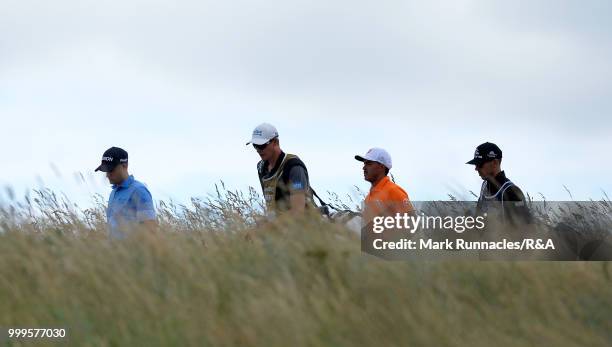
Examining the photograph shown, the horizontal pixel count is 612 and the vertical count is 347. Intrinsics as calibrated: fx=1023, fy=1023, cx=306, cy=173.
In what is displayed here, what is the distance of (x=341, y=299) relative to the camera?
572 cm

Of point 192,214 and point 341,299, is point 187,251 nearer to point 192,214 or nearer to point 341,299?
point 341,299

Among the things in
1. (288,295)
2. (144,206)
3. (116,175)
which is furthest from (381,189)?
(288,295)

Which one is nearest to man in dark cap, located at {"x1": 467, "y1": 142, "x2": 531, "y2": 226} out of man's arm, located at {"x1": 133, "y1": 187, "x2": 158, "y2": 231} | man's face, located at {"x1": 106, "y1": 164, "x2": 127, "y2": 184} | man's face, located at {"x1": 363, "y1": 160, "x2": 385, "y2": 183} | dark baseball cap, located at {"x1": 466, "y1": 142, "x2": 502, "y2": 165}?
dark baseball cap, located at {"x1": 466, "y1": 142, "x2": 502, "y2": 165}

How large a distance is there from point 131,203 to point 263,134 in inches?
54.1

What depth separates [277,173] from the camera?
859 centimetres

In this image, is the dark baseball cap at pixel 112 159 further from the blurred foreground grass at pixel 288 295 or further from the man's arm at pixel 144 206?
the blurred foreground grass at pixel 288 295

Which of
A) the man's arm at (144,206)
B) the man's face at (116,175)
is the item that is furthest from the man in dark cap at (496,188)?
the man's face at (116,175)

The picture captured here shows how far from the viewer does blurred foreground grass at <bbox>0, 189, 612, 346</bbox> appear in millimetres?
5477

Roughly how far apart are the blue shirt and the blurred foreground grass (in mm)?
1555

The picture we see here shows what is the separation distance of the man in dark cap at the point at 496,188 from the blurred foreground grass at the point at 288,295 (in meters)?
1.75

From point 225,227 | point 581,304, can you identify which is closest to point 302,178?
point 225,227

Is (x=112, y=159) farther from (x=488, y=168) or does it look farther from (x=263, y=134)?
(x=488, y=168)

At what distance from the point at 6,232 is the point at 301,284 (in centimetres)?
287

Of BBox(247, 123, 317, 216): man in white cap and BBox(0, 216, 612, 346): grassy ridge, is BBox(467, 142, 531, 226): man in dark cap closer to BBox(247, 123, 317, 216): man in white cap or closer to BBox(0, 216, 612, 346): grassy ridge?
BBox(247, 123, 317, 216): man in white cap
